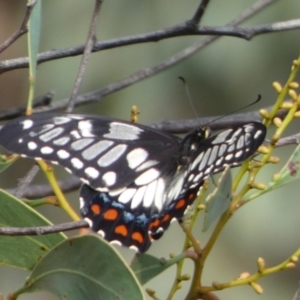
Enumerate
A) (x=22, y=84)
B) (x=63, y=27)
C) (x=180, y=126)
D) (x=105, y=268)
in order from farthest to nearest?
1. (x=22, y=84)
2. (x=63, y=27)
3. (x=180, y=126)
4. (x=105, y=268)

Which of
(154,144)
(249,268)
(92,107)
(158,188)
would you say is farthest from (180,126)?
(249,268)

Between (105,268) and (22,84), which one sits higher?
(22,84)

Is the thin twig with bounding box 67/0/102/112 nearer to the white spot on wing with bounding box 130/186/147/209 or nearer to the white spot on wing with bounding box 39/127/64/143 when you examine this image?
the white spot on wing with bounding box 39/127/64/143

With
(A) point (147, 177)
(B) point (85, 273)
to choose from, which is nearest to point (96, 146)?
(A) point (147, 177)

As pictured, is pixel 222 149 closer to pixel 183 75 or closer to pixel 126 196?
pixel 126 196

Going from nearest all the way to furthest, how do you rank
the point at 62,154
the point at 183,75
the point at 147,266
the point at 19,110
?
1. the point at 147,266
2. the point at 62,154
3. the point at 19,110
4. the point at 183,75

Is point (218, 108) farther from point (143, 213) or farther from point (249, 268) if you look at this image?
point (143, 213)

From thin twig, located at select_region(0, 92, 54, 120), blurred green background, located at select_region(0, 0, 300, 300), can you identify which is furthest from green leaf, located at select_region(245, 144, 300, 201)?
blurred green background, located at select_region(0, 0, 300, 300)
